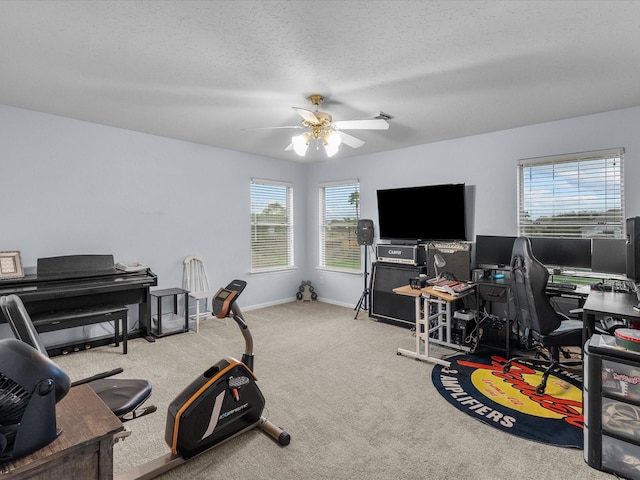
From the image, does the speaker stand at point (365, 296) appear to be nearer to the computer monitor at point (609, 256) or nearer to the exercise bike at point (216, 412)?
the computer monitor at point (609, 256)

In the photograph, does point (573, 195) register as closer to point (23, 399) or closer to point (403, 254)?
point (403, 254)

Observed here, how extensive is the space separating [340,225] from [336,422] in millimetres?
3947

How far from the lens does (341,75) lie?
267 centimetres

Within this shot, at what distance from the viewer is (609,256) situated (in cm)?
326

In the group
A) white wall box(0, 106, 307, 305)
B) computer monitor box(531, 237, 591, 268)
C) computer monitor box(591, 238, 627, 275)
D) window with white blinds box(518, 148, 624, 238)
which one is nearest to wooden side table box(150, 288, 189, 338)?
white wall box(0, 106, 307, 305)

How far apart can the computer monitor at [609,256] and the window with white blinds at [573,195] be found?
1.37ft

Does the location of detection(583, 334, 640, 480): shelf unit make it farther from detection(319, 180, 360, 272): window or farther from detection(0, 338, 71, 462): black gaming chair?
detection(319, 180, 360, 272): window

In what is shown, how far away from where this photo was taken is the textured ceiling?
1.91m

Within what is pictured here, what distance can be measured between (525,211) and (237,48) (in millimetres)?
3665

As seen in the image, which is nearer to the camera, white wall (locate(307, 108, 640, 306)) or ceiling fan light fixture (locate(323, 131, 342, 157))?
ceiling fan light fixture (locate(323, 131, 342, 157))

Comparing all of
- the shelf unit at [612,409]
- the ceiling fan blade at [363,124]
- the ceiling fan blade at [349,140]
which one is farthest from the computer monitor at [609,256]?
the ceiling fan blade at [349,140]

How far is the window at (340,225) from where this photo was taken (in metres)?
5.87

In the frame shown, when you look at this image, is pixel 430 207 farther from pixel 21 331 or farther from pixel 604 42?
pixel 21 331

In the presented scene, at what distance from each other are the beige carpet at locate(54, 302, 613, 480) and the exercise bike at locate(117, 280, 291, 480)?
77 mm
